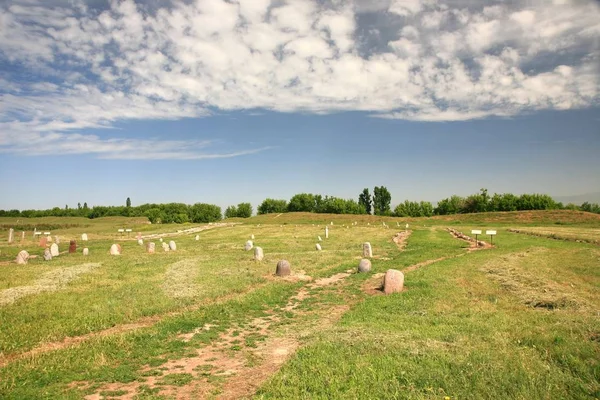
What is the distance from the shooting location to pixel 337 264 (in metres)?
33.1

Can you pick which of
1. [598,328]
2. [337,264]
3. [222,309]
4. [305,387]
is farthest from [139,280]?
[598,328]

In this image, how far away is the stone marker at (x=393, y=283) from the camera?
2194cm

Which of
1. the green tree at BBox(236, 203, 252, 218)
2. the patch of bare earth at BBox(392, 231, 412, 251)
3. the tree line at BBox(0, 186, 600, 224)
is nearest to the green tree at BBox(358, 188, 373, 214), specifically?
the tree line at BBox(0, 186, 600, 224)

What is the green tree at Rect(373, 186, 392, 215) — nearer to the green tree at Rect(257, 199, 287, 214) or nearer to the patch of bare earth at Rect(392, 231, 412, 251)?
the green tree at Rect(257, 199, 287, 214)

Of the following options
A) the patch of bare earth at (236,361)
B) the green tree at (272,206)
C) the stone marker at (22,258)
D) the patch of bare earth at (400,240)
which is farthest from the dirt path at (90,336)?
the green tree at (272,206)

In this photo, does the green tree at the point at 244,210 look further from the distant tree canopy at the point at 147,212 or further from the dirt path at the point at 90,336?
the dirt path at the point at 90,336

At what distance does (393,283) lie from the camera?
72.3ft

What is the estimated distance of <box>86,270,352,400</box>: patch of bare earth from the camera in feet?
34.9

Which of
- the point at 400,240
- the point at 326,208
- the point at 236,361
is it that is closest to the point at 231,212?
the point at 326,208

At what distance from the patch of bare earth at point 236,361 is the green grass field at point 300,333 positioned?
7 centimetres

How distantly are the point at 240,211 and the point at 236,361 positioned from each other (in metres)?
170

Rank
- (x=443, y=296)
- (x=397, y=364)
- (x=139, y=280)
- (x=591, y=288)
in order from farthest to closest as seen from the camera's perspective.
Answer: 1. (x=139, y=280)
2. (x=591, y=288)
3. (x=443, y=296)
4. (x=397, y=364)

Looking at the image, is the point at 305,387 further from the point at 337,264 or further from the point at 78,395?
the point at 337,264

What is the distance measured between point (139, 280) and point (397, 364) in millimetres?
20697
